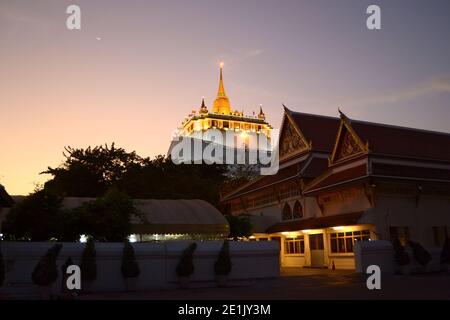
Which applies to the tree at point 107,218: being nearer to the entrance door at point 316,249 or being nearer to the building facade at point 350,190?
the building facade at point 350,190

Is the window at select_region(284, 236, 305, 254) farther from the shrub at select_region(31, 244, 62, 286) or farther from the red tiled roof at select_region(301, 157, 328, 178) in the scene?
the shrub at select_region(31, 244, 62, 286)

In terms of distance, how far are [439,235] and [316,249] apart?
7499 millimetres

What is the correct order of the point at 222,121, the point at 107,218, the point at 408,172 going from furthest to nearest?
the point at 222,121 → the point at 408,172 → the point at 107,218

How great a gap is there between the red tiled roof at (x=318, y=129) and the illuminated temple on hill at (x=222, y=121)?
71359mm

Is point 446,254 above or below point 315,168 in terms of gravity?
below

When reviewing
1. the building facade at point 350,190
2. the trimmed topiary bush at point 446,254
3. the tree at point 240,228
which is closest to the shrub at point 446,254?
the trimmed topiary bush at point 446,254

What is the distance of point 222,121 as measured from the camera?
116 metres

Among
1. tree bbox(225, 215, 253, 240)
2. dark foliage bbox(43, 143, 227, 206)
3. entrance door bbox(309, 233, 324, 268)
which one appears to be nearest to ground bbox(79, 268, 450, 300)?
entrance door bbox(309, 233, 324, 268)

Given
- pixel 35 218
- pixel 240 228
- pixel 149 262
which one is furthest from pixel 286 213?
pixel 35 218

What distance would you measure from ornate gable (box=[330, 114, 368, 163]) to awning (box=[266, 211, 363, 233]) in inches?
165

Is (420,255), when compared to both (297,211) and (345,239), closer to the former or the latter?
(345,239)

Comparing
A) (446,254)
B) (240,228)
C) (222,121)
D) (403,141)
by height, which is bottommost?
(446,254)

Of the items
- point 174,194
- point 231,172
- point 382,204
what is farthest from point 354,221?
point 231,172
